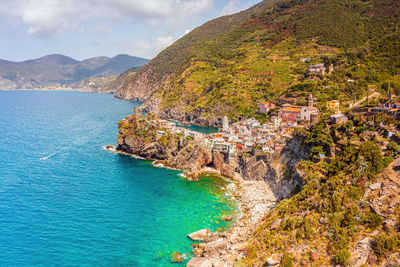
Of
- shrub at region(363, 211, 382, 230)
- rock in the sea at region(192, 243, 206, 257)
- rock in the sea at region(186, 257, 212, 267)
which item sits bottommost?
rock in the sea at region(192, 243, 206, 257)

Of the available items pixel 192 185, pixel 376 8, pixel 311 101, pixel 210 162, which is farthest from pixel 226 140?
pixel 376 8

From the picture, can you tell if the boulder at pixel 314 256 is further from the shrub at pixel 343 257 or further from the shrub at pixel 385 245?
the shrub at pixel 385 245

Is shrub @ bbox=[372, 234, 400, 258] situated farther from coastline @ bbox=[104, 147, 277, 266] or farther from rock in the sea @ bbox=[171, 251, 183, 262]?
rock in the sea @ bbox=[171, 251, 183, 262]

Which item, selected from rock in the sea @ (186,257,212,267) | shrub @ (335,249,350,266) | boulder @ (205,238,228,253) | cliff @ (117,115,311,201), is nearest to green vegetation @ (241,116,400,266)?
shrub @ (335,249,350,266)

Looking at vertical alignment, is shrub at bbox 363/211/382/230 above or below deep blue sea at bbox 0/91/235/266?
above

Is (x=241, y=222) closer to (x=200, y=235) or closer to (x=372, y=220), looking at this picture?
(x=200, y=235)

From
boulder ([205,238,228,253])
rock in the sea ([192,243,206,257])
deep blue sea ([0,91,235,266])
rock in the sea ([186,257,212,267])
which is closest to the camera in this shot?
rock in the sea ([186,257,212,267])

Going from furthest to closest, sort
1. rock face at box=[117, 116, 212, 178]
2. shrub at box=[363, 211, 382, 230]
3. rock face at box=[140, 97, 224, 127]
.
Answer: rock face at box=[140, 97, 224, 127]
rock face at box=[117, 116, 212, 178]
shrub at box=[363, 211, 382, 230]
